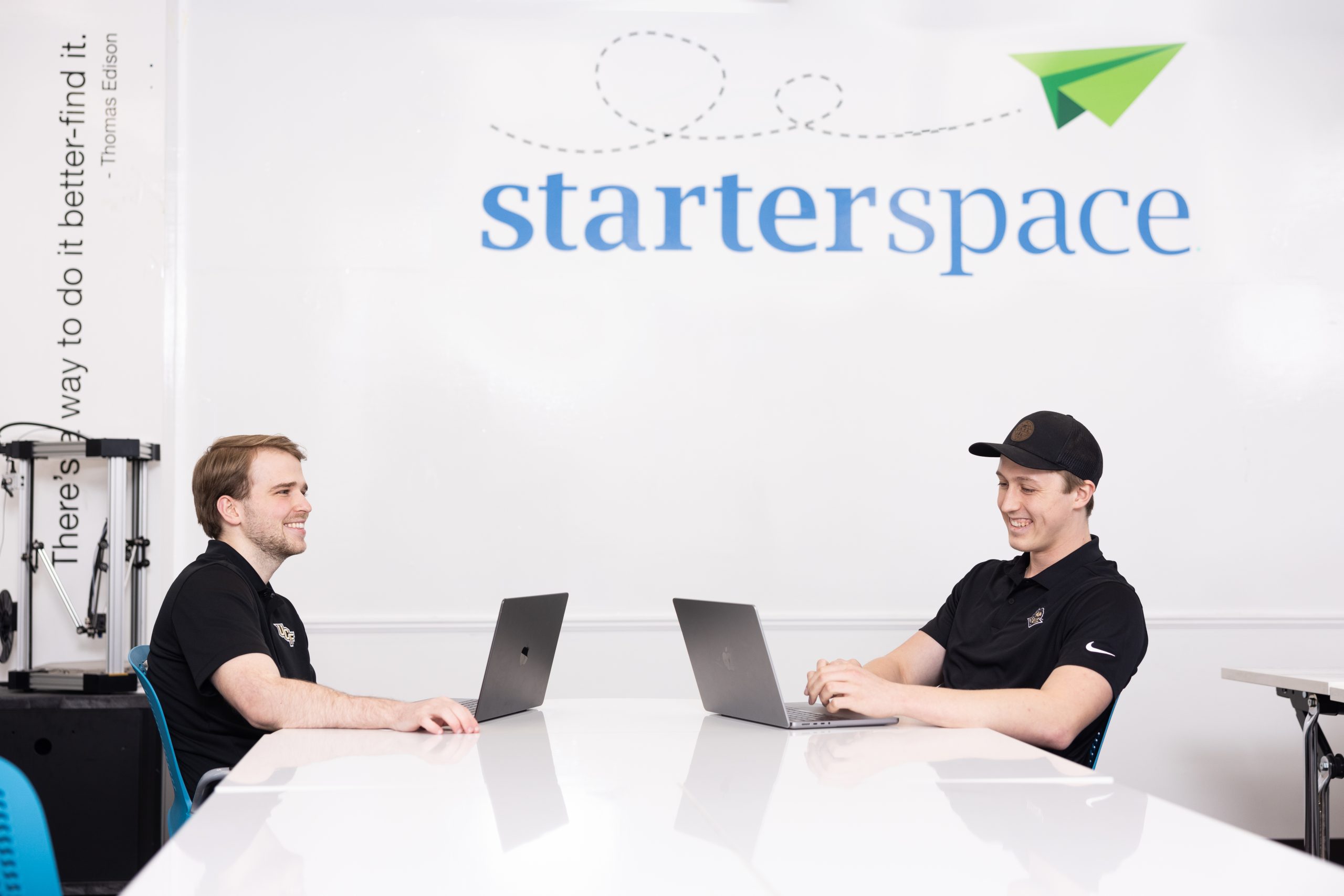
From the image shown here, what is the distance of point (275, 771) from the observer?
66.3 inches

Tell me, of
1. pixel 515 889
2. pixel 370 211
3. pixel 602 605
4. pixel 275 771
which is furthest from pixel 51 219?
pixel 515 889

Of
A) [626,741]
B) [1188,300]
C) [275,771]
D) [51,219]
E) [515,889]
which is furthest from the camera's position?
[1188,300]

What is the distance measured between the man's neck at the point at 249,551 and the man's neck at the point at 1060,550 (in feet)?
5.82

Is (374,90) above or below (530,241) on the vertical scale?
above

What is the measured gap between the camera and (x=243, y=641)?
216cm

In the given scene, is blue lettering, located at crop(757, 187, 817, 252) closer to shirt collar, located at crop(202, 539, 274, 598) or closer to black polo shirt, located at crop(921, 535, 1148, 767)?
black polo shirt, located at crop(921, 535, 1148, 767)

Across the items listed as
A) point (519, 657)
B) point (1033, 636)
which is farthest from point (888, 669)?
point (519, 657)

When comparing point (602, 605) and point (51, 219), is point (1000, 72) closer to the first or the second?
point (602, 605)

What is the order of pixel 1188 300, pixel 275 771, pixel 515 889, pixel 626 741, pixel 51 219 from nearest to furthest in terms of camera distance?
pixel 515 889 → pixel 275 771 → pixel 626 741 → pixel 51 219 → pixel 1188 300

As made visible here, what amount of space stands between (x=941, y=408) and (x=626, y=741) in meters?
2.50

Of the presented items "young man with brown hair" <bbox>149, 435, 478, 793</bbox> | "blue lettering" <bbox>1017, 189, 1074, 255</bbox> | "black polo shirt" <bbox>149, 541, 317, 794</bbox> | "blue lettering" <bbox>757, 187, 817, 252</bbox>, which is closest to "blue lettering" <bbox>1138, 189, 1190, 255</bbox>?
"blue lettering" <bbox>1017, 189, 1074, 255</bbox>

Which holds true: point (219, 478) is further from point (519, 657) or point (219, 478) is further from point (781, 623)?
point (781, 623)

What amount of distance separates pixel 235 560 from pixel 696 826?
1455 mm

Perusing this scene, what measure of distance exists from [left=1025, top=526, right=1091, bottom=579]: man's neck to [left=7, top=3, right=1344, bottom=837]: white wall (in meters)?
1.56
